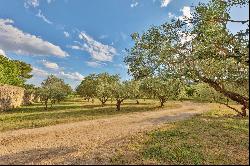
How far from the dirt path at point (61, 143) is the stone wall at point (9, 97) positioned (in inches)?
1103

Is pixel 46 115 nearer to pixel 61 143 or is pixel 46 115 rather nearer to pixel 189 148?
pixel 61 143

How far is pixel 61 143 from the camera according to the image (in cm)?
2777

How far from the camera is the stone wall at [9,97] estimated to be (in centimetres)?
6267

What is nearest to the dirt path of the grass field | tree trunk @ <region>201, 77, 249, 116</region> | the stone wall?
the grass field

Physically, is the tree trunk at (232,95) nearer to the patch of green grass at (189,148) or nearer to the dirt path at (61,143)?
the patch of green grass at (189,148)

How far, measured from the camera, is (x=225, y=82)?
19.9m

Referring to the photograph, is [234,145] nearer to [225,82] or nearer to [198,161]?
[198,161]

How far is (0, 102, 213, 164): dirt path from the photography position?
22203mm

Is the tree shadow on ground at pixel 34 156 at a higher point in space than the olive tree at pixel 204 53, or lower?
lower

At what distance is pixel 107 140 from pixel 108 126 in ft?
31.5

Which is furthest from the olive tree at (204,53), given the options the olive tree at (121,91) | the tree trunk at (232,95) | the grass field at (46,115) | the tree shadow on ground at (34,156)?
the olive tree at (121,91)

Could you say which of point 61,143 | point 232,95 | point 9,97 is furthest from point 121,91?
point 232,95

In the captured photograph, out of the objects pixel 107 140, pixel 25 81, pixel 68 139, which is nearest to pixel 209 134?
pixel 107 140

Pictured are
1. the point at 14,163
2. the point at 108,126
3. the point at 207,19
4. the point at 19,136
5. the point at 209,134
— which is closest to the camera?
the point at 207,19
